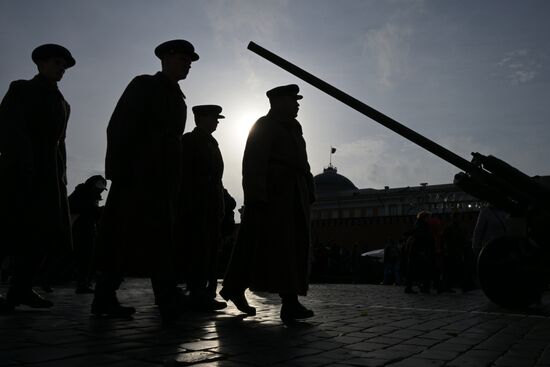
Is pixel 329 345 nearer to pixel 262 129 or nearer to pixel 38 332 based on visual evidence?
pixel 38 332

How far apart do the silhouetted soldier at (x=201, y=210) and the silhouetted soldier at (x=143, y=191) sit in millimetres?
1325

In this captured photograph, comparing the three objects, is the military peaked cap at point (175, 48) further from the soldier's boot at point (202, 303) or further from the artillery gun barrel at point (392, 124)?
the soldier's boot at point (202, 303)

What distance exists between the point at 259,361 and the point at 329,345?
0.74 m

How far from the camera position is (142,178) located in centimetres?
415

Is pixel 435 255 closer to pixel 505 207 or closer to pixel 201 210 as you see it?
pixel 505 207

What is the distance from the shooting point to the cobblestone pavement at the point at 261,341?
2771 millimetres

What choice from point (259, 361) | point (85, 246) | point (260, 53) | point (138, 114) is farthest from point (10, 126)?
point (85, 246)

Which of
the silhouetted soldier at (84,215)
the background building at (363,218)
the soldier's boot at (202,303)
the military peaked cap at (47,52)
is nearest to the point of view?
the military peaked cap at (47,52)

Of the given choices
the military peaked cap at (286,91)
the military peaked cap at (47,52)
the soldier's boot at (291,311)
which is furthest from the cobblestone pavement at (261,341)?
the military peaked cap at (47,52)

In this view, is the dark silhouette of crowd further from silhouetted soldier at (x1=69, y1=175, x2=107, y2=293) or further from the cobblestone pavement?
the cobblestone pavement

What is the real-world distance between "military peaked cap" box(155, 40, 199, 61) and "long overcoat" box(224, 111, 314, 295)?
91 cm

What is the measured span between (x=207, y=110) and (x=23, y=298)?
2.64m

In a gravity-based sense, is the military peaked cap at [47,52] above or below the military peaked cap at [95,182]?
above

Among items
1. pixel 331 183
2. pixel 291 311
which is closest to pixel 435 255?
pixel 291 311
